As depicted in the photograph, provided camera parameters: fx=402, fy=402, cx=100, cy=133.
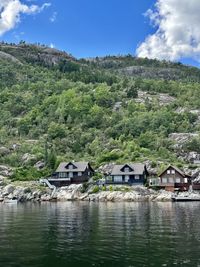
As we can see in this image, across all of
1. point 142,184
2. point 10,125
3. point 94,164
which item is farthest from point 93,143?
point 10,125

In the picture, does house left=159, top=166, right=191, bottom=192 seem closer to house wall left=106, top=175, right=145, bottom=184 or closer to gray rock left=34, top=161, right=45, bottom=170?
house wall left=106, top=175, right=145, bottom=184

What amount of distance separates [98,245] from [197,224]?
18.6 meters

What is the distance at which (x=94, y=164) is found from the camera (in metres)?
139

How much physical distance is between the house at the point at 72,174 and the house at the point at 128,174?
874 cm

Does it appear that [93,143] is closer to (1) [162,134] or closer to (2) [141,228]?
(1) [162,134]

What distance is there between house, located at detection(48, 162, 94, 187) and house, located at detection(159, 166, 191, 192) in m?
24.4

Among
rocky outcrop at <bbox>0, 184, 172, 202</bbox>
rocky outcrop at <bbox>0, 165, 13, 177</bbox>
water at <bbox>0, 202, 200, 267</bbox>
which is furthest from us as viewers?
rocky outcrop at <bbox>0, 165, 13, 177</bbox>

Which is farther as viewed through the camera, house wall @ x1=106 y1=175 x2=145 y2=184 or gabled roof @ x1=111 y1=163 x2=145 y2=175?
house wall @ x1=106 y1=175 x2=145 y2=184

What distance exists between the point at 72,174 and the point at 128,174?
19.3 m

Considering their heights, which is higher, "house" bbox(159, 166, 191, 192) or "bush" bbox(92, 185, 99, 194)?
"house" bbox(159, 166, 191, 192)

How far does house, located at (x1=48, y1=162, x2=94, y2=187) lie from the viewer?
129875 mm

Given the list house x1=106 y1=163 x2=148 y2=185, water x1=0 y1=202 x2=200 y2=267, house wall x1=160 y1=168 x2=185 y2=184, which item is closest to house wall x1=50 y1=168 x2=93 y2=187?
house x1=106 y1=163 x2=148 y2=185

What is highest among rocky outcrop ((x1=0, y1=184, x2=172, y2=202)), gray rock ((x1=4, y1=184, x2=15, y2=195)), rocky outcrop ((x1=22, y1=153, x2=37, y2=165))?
rocky outcrop ((x1=22, y1=153, x2=37, y2=165))

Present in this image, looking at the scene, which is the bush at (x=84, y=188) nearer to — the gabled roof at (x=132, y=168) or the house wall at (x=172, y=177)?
the gabled roof at (x=132, y=168)
